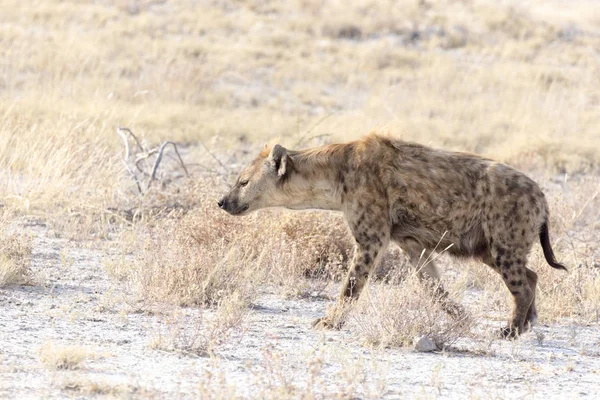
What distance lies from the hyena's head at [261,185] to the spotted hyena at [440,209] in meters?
0.45

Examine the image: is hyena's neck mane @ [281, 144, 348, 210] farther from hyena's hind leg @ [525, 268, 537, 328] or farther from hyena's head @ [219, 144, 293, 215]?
hyena's hind leg @ [525, 268, 537, 328]

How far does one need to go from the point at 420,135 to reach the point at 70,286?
9079mm

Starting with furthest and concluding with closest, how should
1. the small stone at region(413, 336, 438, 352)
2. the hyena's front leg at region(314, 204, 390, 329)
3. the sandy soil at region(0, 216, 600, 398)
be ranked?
1. the hyena's front leg at region(314, 204, 390, 329)
2. the small stone at region(413, 336, 438, 352)
3. the sandy soil at region(0, 216, 600, 398)

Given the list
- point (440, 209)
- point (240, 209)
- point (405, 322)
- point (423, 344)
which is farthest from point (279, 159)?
point (423, 344)

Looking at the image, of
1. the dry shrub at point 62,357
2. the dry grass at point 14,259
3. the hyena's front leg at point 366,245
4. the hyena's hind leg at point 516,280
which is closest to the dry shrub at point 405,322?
the hyena's front leg at point 366,245

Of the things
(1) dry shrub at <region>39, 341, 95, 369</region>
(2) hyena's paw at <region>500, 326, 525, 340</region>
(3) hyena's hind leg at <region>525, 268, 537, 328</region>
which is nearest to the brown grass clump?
→ (1) dry shrub at <region>39, 341, 95, 369</region>

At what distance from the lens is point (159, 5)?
87.4ft

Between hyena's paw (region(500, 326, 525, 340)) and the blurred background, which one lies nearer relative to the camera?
hyena's paw (region(500, 326, 525, 340))

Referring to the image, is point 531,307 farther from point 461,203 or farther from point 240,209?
point 240,209

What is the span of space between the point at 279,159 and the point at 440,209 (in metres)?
1.31

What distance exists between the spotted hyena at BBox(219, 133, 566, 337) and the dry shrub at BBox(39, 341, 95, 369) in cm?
202

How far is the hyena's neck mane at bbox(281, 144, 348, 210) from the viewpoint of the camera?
7.78 metres

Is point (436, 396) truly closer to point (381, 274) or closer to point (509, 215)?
point (509, 215)

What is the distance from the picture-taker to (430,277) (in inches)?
299
